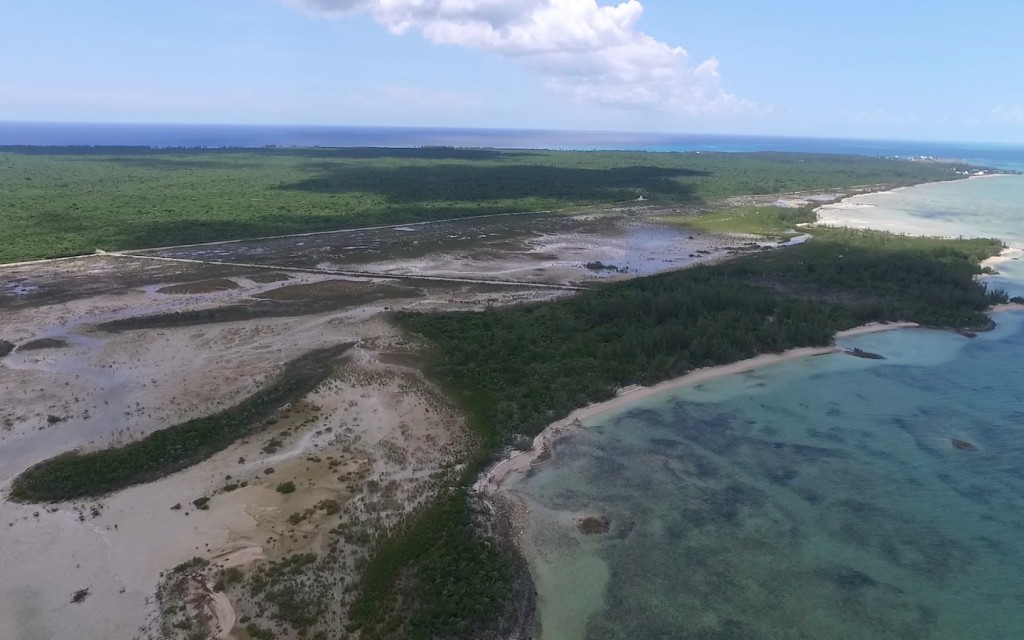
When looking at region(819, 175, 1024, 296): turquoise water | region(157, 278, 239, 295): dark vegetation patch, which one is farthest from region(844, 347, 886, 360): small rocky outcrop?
region(157, 278, 239, 295): dark vegetation patch

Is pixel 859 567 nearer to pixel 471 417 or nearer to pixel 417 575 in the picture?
pixel 417 575

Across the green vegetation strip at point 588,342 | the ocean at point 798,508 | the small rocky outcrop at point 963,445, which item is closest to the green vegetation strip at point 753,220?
the green vegetation strip at point 588,342

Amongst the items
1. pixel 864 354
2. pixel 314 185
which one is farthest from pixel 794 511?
pixel 314 185

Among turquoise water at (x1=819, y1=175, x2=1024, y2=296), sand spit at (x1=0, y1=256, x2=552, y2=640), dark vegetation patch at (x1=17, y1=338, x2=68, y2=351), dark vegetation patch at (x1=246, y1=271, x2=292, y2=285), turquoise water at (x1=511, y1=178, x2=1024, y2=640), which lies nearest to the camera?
turquoise water at (x1=511, y1=178, x2=1024, y2=640)

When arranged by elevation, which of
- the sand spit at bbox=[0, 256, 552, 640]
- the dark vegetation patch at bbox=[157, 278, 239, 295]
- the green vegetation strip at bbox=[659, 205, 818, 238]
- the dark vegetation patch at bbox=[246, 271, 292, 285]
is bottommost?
the sand spit at bbox=[0, 256, 552, 640]

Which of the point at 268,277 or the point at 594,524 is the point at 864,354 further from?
the point at 268,277

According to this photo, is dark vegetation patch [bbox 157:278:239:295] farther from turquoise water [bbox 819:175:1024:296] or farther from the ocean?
turquoise water [bbox 819:175:1024:296]

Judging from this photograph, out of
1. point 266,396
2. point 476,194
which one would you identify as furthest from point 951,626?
point 476,194
